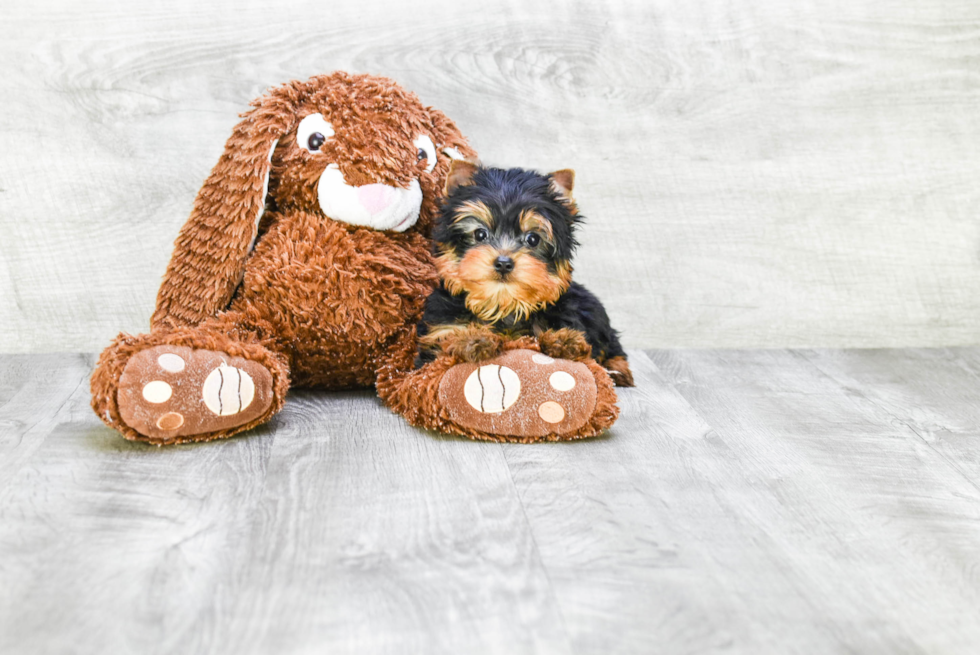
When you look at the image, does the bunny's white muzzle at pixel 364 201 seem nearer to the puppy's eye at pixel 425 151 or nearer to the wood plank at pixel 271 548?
the puppy's eye at pixel 425 151

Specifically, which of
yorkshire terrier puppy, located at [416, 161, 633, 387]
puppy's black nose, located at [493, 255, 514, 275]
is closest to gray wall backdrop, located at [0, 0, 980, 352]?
yorkshire terrier puppy, located at [416, 161, 633, 387]

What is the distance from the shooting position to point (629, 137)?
203cm

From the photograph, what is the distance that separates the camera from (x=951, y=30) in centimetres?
206

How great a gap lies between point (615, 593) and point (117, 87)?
5.04 feet

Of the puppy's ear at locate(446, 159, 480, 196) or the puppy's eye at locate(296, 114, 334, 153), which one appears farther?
the puppy's eye at locate(296, 114, 334, 153)

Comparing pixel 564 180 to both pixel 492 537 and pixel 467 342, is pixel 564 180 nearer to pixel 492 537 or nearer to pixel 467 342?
pixel 467 342

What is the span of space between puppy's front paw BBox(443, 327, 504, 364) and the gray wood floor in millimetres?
133

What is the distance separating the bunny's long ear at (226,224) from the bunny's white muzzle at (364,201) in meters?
0.11

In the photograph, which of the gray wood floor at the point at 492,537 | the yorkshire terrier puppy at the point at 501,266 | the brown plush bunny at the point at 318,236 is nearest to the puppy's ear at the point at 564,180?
the yorkshire terrier puppy at the point at 501,266

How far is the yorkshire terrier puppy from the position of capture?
133 centimetres

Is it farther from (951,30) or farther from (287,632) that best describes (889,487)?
(951,30)

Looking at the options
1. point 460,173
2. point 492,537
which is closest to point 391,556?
point 492,537

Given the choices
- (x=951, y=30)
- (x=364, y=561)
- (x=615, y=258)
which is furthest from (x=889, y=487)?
(x=951, y=30)

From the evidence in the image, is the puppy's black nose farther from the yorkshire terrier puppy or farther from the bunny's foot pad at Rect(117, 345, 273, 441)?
the bunny's foot pad at Rect(117, 345, 273, 441)
